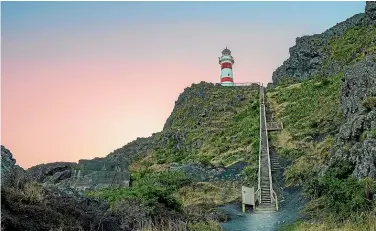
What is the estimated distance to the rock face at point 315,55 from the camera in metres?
67.4

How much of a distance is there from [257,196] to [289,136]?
13.9 metres

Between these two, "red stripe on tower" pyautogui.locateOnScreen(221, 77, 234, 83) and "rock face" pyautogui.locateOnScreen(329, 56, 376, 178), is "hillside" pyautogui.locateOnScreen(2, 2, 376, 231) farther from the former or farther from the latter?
"red stripe on tower" pyautogui.locateOnScreen(221, 77, 234, 83)

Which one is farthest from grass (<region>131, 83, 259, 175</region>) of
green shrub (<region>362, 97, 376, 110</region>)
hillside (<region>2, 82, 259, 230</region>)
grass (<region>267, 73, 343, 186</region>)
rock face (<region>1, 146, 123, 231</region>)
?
rock face (<region>1, 146, 123, 231</region>)

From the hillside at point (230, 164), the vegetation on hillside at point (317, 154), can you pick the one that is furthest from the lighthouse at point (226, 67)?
the vegetation on hillside at point (317, 154)

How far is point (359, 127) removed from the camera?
22.3 meters

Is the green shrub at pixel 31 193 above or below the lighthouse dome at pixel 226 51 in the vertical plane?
below

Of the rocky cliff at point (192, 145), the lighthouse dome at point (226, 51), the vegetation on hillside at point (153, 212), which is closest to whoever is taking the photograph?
the vegetation on hillside at point (153, 212)

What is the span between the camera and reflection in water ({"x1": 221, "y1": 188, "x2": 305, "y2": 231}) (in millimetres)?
18469

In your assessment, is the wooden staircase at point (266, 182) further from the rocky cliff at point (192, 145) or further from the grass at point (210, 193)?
the grass at point (210, 193)

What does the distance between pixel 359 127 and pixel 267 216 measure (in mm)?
6301

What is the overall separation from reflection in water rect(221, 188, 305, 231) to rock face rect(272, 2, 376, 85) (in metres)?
42.7

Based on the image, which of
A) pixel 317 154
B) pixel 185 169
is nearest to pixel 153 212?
pixel 317 154

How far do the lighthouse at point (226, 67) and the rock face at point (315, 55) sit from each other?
8.00m

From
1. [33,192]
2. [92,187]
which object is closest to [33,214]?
[33,192]
